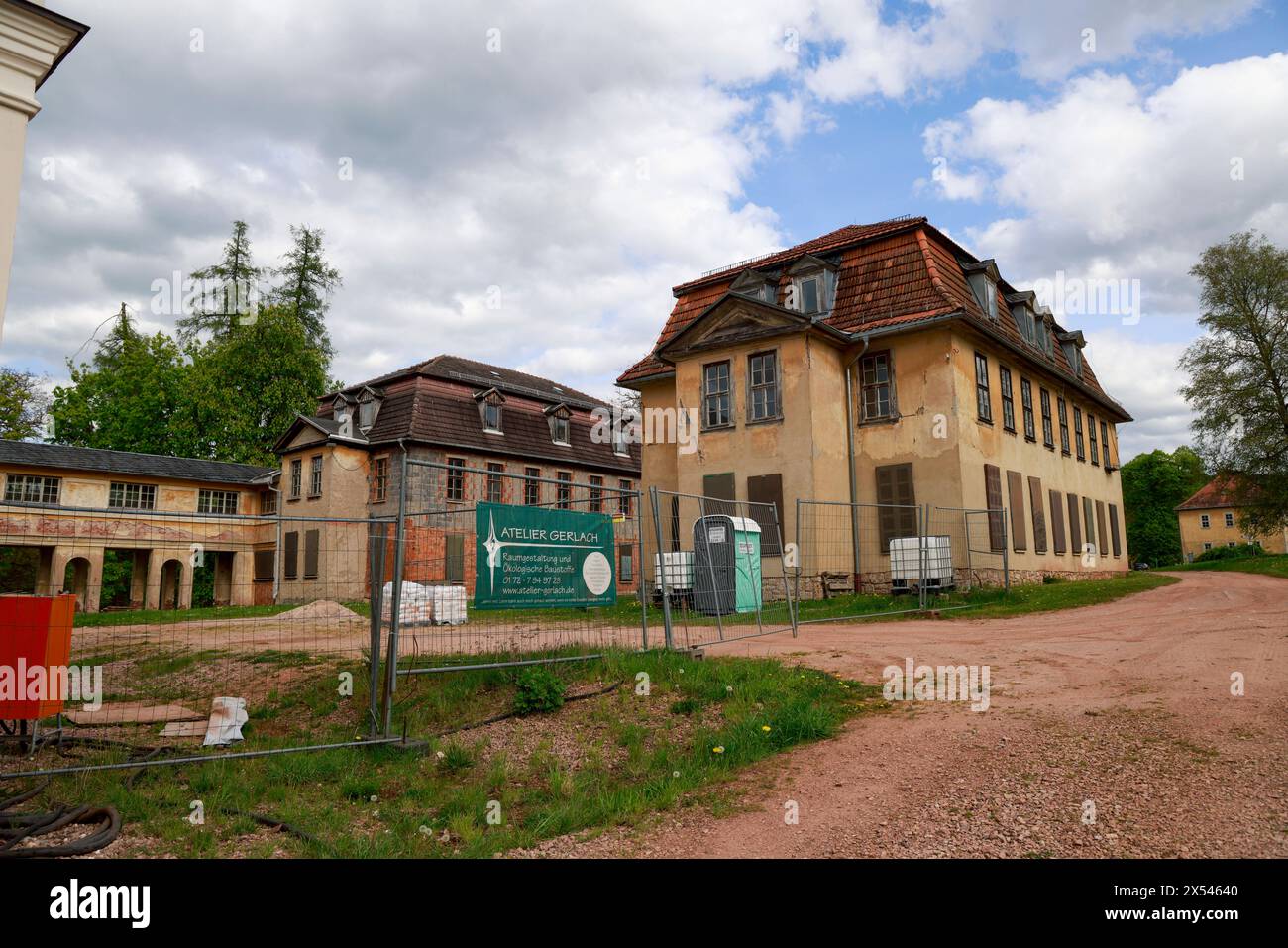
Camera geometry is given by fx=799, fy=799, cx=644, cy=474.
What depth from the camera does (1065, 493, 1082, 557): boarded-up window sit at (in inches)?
1011

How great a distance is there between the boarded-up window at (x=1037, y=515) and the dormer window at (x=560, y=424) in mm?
21366

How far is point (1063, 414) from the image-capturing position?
2677 cm

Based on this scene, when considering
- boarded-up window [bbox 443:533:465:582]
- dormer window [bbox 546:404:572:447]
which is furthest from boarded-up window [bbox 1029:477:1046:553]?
dormer window [bbox 546:404:572:447]

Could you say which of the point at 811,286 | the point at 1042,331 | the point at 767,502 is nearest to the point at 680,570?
the point at 767,502

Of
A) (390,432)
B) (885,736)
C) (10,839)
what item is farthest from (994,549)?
(390,432)

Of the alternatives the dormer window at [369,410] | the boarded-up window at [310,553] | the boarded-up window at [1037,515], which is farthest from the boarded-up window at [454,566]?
the dormer window at [369,410]

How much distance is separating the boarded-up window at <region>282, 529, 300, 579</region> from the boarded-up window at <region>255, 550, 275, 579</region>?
1138 mm

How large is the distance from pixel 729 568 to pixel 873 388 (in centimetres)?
918

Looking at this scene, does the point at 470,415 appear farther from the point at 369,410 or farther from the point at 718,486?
the point at 718,486

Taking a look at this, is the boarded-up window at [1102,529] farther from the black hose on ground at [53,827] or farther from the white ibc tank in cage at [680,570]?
the black hose on ground at [53,827]

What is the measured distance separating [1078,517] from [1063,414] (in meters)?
3.48

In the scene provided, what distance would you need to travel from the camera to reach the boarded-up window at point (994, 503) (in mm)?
20016

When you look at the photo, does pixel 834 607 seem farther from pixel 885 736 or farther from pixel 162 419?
pixel 162 419

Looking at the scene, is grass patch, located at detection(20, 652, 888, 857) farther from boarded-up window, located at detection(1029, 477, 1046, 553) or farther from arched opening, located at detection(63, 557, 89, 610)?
arched opening, located at detection(63, 557, 89, 610)
